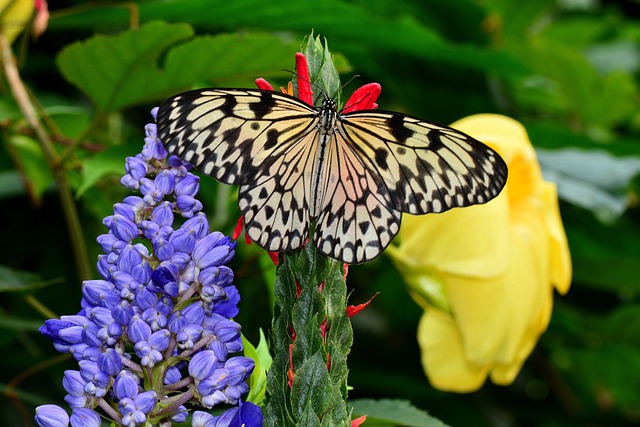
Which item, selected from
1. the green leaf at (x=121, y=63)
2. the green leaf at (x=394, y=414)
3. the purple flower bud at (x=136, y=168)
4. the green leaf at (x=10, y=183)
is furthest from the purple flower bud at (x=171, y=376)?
the green leaf at (x=10, y=183)

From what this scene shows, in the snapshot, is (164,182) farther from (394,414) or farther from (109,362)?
(394,414)

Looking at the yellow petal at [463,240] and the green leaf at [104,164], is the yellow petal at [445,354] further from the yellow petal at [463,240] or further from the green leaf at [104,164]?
the green leaf at [104,164]

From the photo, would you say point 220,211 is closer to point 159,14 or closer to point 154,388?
point 159,14

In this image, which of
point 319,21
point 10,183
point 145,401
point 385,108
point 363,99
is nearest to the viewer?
point 145,401

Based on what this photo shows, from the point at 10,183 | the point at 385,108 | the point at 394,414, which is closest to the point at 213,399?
the point at 394,414

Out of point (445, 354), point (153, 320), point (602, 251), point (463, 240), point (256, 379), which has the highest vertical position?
point (153, 320)

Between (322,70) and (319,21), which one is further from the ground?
(322,70)
